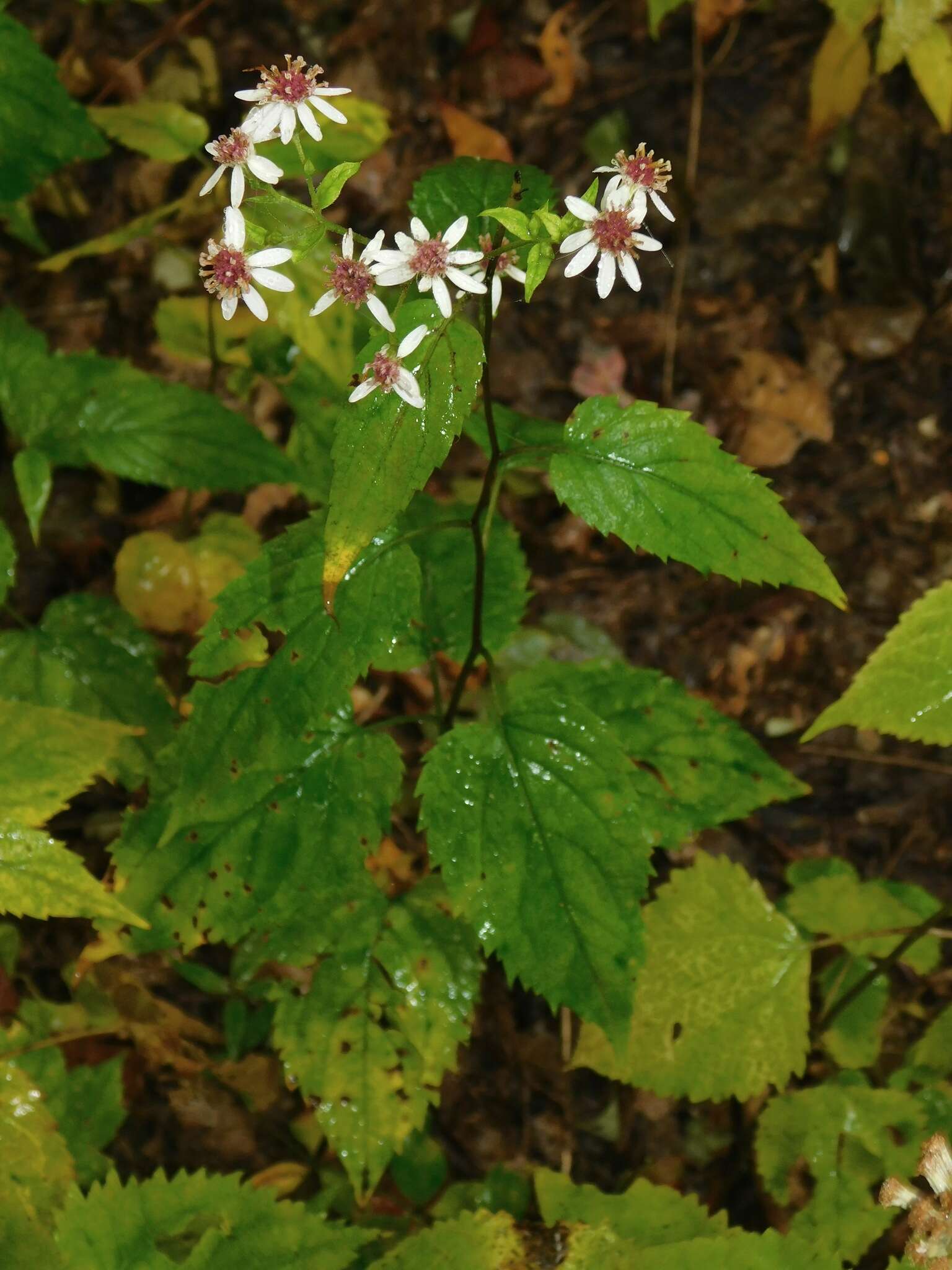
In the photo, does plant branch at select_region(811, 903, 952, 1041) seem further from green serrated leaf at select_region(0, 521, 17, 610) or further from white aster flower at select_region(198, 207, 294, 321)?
green serrated leaf at select_region(0, 521, 17, 610)

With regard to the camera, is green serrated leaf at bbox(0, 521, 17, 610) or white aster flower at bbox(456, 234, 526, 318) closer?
white aster flower at bbox(456, 234, 526, 318)

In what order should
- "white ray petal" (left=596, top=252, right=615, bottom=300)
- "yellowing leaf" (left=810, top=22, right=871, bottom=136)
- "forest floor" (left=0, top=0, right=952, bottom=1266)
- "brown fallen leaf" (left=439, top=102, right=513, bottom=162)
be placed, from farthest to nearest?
"brown fallen leaf" (left=439, top=102, right=513, bottom=162), "yellowing leaf" (left=810, top=22, right=871, bottom=136), "forest floor" (left=0, top=0, right=952, bottom=1266), "white ray petal" (left=596, top=252, right=615, bottom=300)

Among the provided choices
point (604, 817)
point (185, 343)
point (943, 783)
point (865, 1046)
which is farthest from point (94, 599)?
point (943, 783)

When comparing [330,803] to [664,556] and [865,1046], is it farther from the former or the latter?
[865,1046]

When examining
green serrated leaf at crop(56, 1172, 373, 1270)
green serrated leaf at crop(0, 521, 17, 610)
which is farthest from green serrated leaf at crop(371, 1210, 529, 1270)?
green serrated leaf at crop(0, 521, 17, 610)

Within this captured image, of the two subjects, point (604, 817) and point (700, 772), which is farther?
point (700, 772)

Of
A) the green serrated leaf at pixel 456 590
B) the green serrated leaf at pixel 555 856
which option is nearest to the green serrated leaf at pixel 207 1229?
the green serrated leaf at pixel 555 856
